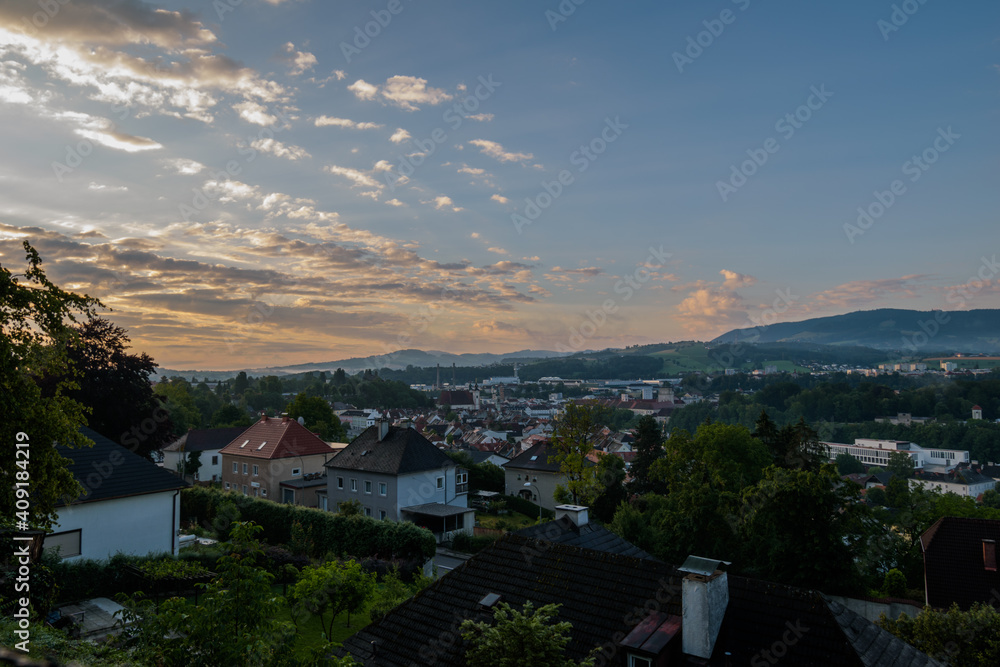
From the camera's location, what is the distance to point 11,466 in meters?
10.1

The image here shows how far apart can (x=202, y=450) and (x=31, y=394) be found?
58.1 meters

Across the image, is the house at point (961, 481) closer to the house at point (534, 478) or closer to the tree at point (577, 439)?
the house at point (534, 478)

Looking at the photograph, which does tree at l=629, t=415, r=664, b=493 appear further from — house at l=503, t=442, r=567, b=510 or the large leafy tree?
the large leafy tree

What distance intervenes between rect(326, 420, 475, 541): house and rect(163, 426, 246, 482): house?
25.7 m

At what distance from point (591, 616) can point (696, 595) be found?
95.6 inches

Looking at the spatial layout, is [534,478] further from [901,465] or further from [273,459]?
[901,465]

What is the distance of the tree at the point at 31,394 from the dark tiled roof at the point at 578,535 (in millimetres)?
10675

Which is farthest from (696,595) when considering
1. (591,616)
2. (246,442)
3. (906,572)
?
(246,442)

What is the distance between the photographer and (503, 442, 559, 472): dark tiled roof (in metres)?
57.5

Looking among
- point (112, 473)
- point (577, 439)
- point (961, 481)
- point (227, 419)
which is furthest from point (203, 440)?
point (961, 481)

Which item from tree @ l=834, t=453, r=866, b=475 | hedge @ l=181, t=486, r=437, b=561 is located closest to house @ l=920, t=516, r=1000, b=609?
hedge @ l=181, t=486, r=437, b=561

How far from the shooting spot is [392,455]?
131 feet

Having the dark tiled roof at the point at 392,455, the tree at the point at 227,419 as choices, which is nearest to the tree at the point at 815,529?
the dark tiled roof at the point at 392,455

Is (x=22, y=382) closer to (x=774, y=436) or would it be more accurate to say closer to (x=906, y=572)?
(x=906, y=572)
